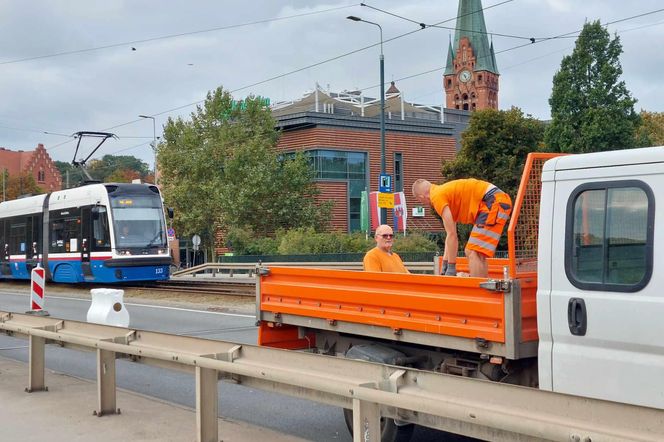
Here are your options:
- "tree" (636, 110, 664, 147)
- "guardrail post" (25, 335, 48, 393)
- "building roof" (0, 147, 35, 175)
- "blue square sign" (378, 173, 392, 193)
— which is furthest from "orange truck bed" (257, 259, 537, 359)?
"building roof" (0, 147, 35, 175)

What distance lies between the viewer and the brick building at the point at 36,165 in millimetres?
117062

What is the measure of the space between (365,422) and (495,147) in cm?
3752

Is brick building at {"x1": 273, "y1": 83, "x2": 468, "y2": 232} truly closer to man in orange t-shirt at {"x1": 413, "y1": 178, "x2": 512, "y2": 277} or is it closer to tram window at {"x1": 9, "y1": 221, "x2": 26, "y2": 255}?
tram window at {"x1": 9, "y1": 221, "x2": 26, "y2": 255}

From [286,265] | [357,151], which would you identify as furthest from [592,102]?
[286,265]

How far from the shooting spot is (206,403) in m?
5.73

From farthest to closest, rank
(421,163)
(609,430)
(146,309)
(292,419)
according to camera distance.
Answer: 1. (421,163)
2. (146,309)
3. (292,419)
4. (609,430)

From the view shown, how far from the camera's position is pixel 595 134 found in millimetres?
38781

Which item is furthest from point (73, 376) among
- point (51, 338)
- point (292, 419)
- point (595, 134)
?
point (595, 134)

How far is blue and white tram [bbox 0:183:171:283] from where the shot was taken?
23.7 metres

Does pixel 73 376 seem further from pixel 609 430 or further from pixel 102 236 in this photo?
pixel 102 236

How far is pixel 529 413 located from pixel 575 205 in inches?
57.2

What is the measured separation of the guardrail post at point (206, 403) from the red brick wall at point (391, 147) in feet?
144

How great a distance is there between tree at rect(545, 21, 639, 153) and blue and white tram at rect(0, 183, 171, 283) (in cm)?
2316

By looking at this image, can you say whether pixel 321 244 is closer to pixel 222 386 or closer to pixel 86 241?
pixel 86 241
